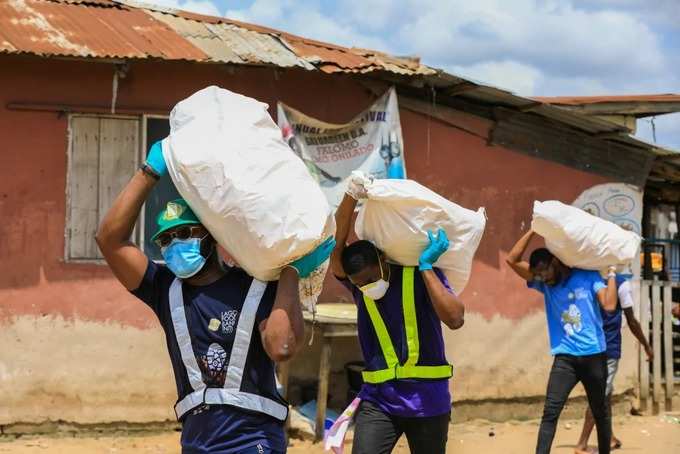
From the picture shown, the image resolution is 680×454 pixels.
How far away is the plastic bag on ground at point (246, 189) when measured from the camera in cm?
267

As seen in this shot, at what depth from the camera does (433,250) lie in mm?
4191

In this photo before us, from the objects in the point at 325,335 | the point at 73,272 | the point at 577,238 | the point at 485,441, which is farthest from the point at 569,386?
the point at 73,272

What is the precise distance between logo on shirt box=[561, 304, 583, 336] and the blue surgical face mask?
4009 millimetres

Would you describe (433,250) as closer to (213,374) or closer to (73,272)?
(213,374)

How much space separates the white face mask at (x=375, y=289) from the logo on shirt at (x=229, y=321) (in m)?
1.47

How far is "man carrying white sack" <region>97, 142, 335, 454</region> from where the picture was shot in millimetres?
2771

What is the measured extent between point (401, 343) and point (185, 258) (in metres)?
1.66

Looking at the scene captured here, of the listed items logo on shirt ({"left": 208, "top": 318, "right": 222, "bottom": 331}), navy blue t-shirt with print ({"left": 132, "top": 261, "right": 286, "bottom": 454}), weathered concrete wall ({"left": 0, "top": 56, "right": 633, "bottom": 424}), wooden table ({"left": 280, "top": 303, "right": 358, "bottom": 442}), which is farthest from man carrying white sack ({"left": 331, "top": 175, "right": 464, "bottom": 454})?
weathered concrete wall ({"left": 0, "top": 56, "right": 633, "bottom": 424})

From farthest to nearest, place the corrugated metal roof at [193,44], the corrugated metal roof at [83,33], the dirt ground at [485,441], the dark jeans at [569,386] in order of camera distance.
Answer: the dirt ground at [485,441] < the corrugated metal roof at [193,44] < the corrugated metal roof at [83,33] < the dark jeans at [569,386]

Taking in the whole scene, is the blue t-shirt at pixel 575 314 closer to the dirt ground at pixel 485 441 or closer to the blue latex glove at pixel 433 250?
the dirt ground at pixel 485 441

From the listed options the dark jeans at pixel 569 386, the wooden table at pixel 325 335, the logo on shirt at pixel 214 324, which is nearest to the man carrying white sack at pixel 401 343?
the logo on shirt at pixel 214 324

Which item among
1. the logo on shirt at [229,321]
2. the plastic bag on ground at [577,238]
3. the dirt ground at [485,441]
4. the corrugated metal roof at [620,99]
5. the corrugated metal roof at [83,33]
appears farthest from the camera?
the corrugated metal roof at [620,99]

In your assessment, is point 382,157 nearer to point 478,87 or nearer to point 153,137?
point 478,87

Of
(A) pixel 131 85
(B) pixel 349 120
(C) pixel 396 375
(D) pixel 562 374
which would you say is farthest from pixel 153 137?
(C) pixel 396 375
